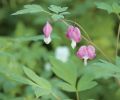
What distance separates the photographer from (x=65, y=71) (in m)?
1.92

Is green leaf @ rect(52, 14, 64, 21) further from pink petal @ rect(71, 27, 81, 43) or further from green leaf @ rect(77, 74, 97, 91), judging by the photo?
green leaf @ rect(77, 74, 97, 91)

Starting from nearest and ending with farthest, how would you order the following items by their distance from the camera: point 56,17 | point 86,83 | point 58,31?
point 56,17
point 86,83
point 58,31

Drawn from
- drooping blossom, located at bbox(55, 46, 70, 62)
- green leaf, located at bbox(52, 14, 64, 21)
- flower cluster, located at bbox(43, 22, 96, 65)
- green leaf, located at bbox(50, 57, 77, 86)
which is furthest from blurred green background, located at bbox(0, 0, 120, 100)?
green leaf, located at bbox(52, 14, 64, 21)

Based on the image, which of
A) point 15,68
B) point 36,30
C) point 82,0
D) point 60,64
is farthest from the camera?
point 36,30

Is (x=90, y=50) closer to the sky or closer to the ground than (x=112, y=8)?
closer to the ground

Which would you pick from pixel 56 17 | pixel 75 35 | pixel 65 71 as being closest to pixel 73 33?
pixel 75 35

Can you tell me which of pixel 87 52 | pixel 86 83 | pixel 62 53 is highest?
pixel 87 52

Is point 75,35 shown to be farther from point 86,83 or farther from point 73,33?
point 86,83

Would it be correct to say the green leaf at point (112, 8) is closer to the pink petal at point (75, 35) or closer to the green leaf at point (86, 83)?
the pink petal at point (75, 35)

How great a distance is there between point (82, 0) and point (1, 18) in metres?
0.92

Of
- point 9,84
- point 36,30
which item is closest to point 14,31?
point 36,30

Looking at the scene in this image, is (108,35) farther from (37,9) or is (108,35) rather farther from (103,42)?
(37,9)

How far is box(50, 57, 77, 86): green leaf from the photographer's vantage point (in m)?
1.89

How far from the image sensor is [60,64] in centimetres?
197
